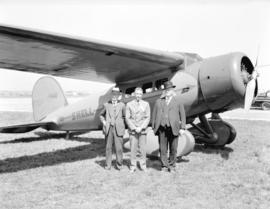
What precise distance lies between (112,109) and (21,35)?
2257 mm

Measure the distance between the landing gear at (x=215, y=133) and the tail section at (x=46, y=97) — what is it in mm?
5764

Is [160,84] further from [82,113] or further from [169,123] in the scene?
[82,113]

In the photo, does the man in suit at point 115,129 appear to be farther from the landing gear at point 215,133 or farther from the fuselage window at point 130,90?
the landing gear at point 215,133

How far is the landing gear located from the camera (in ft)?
25.1

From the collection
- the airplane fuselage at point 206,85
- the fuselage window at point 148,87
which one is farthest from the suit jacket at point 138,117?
the fuselage window at point 148,87

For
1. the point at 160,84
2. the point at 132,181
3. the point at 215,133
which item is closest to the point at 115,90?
the point at 160,84

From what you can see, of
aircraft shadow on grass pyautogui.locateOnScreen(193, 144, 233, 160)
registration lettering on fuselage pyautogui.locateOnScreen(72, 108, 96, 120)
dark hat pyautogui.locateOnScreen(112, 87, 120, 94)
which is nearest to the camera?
aircraft shadow on grass pyautogui.locateOnScreen(193, 144, 233, 160)

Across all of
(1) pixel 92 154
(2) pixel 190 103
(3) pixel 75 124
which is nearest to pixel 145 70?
(2) pixel 190 103

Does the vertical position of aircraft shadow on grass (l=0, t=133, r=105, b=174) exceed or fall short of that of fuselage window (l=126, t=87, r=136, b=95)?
it falls short

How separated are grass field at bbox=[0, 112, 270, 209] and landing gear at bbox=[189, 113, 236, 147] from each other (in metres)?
0.25

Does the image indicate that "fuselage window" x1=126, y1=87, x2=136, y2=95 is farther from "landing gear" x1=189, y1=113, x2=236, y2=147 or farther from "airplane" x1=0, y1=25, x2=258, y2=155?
"landing gear" x1=189, y1=113, x2=236, y2=147

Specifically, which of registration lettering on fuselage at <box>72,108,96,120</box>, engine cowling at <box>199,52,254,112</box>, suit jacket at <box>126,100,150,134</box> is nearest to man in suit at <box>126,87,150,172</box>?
suit jacket at <box>126,100,150,134</box>

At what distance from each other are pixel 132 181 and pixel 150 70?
10.9ft

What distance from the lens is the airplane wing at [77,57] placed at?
5059 mm
